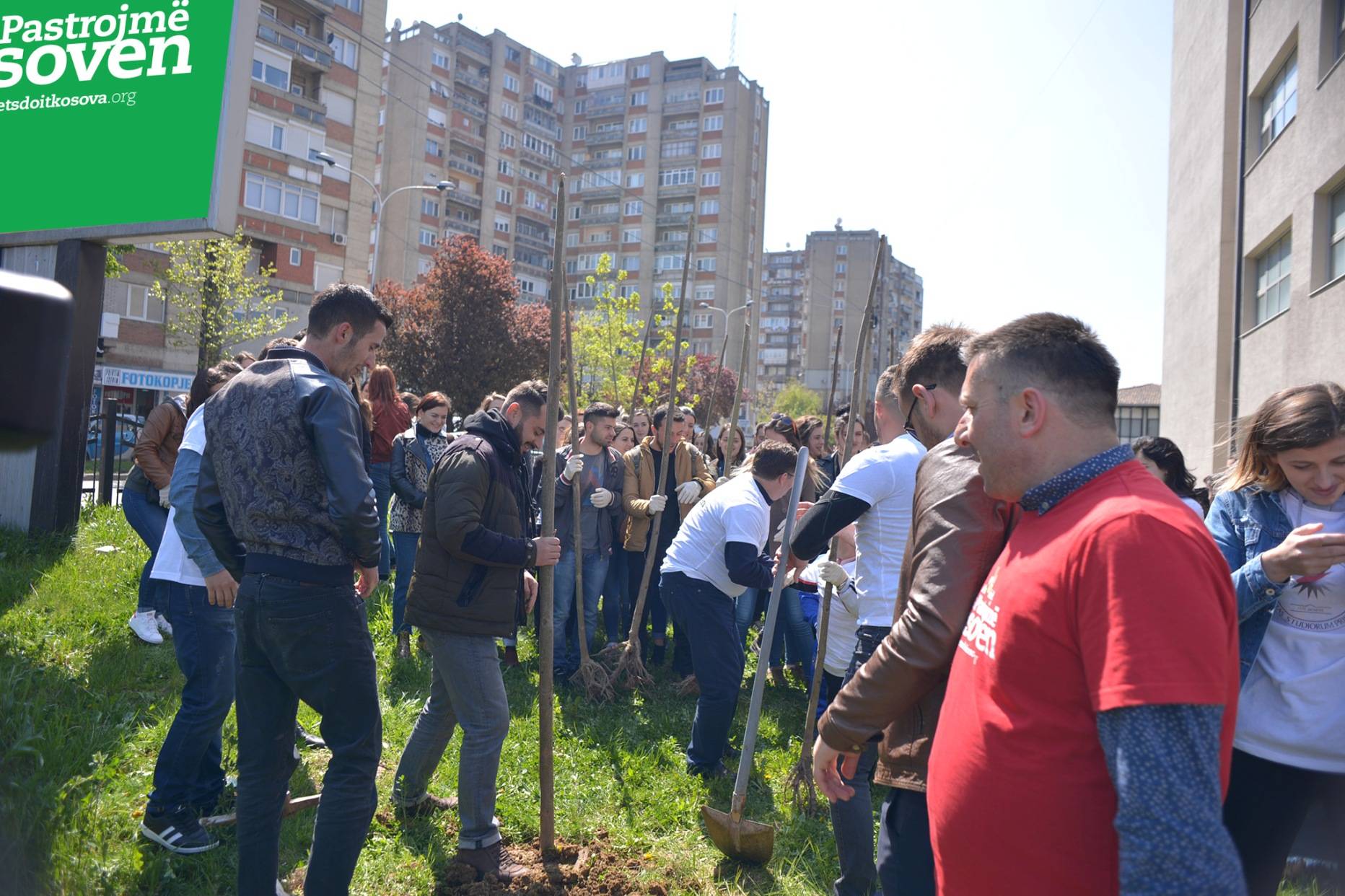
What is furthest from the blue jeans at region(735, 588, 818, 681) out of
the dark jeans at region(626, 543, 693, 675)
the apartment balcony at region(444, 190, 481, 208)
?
the apartment balcony at region(444, 190, 481, 208)

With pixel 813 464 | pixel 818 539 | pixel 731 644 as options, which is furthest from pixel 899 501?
pixel 813 464

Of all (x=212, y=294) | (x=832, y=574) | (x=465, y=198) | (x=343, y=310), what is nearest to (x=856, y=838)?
(x=832, y=574)

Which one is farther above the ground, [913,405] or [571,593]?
[913,405]

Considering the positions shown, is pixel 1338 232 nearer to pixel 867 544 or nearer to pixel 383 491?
pixel 383 491

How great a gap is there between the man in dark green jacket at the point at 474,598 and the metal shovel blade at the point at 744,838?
0.95 metres

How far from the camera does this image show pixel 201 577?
4004mm

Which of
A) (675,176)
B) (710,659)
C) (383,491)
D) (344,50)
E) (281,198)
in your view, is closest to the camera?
(710,659)

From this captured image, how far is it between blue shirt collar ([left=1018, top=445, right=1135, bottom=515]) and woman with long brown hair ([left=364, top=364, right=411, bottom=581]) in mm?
6847

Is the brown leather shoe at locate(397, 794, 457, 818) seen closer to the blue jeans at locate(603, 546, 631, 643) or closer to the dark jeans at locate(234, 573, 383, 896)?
the dark jeans at locate(234, 573, 383, 896)

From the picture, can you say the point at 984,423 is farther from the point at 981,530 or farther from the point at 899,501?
the point at 899,501

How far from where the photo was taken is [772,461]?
5457 mm

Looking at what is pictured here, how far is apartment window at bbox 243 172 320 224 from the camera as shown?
35.6 metres

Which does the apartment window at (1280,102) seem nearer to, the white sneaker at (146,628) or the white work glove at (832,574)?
the white work glove at (832,574)

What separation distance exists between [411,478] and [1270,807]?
6.08 m
